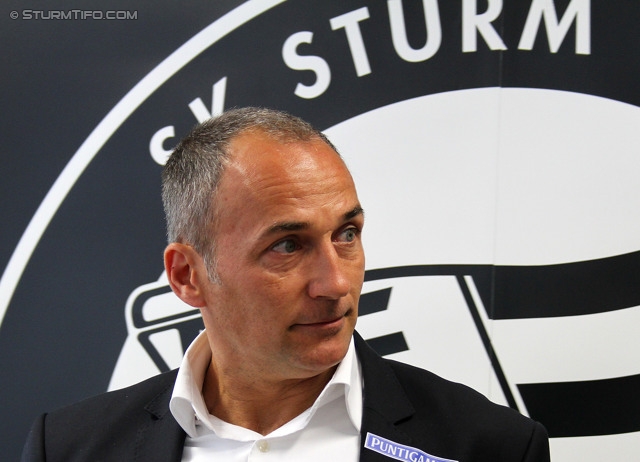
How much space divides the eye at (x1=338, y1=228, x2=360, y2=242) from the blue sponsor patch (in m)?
0.34

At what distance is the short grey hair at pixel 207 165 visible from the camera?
1392mm

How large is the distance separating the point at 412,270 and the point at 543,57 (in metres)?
0.64

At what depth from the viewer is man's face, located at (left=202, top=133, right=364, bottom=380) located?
1309 mm

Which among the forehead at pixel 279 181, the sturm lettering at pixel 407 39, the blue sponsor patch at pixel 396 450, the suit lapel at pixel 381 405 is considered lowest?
the blue sponsor patch at pixel 396 450

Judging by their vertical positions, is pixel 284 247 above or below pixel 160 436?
above

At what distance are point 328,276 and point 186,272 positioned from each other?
33 centimetres

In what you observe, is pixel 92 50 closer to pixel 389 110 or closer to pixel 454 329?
pixel 389 110

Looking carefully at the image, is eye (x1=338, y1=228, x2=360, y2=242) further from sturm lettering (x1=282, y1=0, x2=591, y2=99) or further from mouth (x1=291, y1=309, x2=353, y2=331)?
sturm lettering (x1=282, y1=0, x2=591, y2=99)

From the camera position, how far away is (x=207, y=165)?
1416mm

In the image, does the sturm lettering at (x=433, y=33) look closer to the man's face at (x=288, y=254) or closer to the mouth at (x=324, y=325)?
the man's face at (x=288, y=254)

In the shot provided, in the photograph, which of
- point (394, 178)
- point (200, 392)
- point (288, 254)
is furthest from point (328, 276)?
point (394, 178)

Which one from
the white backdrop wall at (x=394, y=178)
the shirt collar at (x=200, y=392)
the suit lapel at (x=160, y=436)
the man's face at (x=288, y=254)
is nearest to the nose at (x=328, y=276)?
the man's face at (x=288, y=254)

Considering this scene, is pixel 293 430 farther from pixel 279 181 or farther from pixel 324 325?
pixel 279 181

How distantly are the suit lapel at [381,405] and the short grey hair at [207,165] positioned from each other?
0.33m
